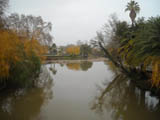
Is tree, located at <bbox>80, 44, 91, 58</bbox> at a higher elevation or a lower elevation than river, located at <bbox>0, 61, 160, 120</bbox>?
higher

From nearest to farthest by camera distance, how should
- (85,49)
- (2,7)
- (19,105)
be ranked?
(2,7) → (19,105) → (85,49)

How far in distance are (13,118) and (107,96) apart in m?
4.85

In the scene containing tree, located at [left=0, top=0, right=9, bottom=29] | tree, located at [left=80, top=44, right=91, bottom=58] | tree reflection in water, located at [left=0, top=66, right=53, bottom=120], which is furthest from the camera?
tree, located at [left=80, top=44, right=91, bottom=58]

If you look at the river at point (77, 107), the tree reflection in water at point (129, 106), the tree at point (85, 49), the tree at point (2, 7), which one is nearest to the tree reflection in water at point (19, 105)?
the river at point (77, 107)

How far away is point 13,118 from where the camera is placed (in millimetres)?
3943

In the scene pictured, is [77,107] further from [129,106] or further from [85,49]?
[85,49]

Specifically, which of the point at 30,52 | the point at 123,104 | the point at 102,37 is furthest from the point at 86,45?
the point at 123,104

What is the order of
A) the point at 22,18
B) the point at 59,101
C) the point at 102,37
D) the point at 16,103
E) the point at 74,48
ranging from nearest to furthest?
the point at 16,103 → the point at 59,101 → the point at 102,37 → the point at 22,18 → the point at 74,48

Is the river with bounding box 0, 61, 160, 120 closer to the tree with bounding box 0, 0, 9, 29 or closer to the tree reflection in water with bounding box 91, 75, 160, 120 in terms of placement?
the tree reflection in water with bounding box 91, 75, 160, 120

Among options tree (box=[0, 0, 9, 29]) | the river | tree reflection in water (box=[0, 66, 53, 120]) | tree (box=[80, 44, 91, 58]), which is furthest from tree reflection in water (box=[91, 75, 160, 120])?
tree (box=[80, 44, 91, 58])

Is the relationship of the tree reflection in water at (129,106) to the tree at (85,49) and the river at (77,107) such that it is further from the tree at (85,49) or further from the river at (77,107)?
the tree at (85,49)

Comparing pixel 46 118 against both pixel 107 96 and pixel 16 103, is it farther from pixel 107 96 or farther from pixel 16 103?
pixel 107 96

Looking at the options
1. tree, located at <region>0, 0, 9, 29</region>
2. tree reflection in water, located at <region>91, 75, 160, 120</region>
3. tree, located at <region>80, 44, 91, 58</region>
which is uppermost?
tree, located at <region>80, 44, 91, 58</region>

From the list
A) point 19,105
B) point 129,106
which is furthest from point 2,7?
point 129,106
